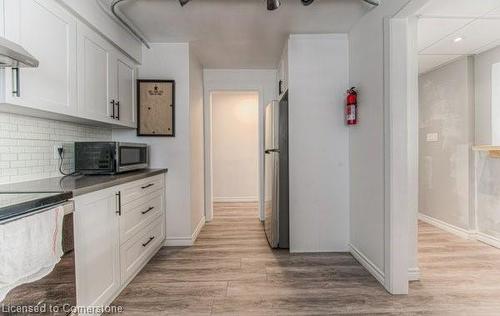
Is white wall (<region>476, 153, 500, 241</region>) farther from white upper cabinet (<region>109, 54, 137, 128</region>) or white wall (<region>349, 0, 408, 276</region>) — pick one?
white upper cabinet (<region>109, 54, 137, 128</region>)

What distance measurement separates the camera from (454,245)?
3098 millimetres

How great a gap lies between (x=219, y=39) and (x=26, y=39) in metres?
1.90

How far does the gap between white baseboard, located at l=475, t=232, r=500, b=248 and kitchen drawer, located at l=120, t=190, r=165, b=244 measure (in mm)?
3660

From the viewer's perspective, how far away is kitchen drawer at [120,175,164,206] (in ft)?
6.91

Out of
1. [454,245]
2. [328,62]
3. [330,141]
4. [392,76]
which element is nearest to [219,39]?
[328,62]

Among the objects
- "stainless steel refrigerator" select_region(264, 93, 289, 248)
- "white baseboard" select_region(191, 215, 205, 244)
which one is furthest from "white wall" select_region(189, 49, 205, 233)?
"stainless steel refrigerator" select_region(264, 93, 289, 248)

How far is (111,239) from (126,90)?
5.31 feet

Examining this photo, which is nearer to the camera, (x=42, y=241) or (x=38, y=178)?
(x=42, y=241)

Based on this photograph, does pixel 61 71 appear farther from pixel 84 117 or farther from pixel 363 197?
pixel 363 197

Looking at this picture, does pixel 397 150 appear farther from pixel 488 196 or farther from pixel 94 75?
pixel 94 75

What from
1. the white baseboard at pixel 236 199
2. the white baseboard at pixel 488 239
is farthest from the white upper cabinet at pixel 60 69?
the white baseboard at pixel 488 239

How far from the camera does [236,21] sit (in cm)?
265

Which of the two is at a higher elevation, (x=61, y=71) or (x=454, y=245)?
(x=61, y=71)

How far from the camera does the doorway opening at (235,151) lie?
19.6ft
